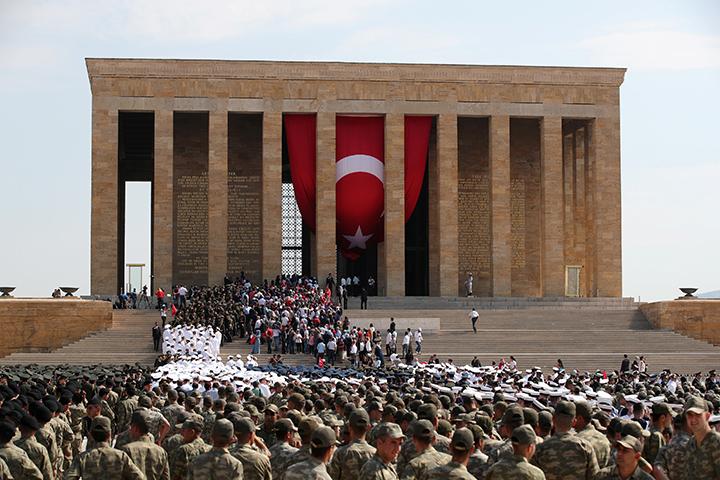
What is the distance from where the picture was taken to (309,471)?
5176 mm

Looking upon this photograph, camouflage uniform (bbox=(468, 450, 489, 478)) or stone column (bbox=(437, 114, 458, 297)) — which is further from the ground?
stone column (bbox=(437, 114, 458, 297))

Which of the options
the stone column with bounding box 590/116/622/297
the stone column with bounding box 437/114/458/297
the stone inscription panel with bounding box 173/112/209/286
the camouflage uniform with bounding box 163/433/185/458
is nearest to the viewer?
the camouflage uniform with bounding box 163/433/185/458

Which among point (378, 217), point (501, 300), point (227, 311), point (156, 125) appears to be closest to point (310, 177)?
point (378, 217)

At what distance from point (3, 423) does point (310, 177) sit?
30.7 m

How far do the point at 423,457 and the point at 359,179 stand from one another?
31.5 m

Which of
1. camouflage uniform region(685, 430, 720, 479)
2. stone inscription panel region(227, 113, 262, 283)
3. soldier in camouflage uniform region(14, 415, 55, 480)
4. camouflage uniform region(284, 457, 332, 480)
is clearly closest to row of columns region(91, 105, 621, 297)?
stone inscription panel region(227, 113, 262, 283)

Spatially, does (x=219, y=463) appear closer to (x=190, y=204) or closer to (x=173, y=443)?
(x=173, y=443)

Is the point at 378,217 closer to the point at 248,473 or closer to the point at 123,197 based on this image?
the point at 123,197

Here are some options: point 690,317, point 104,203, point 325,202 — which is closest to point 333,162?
point 325,202

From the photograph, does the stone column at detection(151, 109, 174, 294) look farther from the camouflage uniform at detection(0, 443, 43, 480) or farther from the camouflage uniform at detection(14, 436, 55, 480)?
the camouflage uniform at detection(0, 443, 43, 480)

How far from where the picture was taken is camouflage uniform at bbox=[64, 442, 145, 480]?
5977 mm

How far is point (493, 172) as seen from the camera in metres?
37.4

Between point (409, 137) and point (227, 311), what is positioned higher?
point (409, 137)

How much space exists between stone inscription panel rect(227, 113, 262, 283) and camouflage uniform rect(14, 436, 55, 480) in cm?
3156
